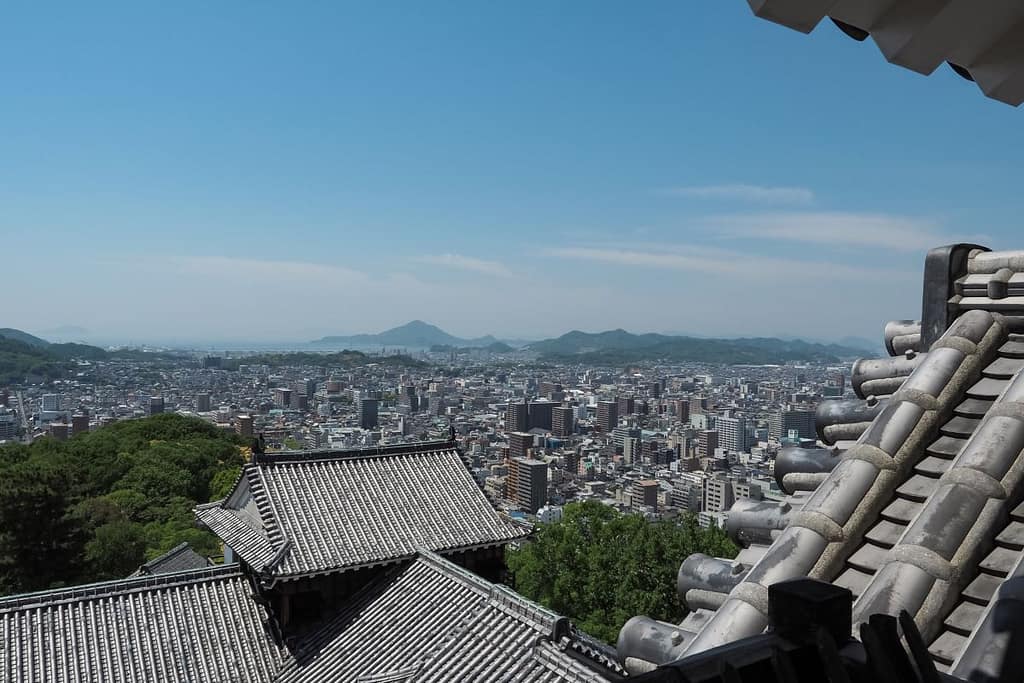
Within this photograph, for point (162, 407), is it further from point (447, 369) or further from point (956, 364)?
point (447, 369)

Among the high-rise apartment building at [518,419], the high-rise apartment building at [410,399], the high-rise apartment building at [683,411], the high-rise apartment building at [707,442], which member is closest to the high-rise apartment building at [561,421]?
the high-rise apartment building at [518,419]

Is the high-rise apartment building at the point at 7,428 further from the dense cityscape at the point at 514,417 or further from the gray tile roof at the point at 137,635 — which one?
the gray tile roof at the point at 137,635

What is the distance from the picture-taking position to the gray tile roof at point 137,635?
7.71 m

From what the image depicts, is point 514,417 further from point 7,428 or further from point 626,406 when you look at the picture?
point 7,428

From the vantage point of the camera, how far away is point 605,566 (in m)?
16.0

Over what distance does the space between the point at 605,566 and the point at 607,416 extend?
3877 inches

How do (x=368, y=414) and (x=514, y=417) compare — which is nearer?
(x=368, y=414)

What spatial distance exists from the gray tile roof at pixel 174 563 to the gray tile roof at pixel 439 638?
347 inches

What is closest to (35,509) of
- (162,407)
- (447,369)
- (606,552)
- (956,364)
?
(606,552)

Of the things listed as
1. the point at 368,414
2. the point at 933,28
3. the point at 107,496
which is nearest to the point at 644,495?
the point at 107,496

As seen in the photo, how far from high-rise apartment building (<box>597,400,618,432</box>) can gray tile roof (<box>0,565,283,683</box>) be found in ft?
328

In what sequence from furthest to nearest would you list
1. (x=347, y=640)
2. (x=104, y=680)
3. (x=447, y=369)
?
(x=447, y=369) < (x=347, y=640) < (x=104, y=680)

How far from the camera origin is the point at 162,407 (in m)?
82.5

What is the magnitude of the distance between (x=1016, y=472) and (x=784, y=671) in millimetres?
1703
